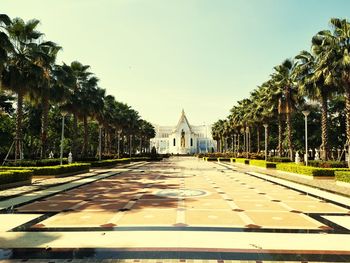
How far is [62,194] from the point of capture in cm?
1656

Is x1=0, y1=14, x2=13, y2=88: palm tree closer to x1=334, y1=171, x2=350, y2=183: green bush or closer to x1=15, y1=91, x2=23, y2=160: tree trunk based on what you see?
x1=15, y1=91, x2=23, y2=160: tree trunk

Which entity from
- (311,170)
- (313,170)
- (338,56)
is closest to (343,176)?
(313,170)

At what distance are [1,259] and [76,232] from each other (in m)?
2.29

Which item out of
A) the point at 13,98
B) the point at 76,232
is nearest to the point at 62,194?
the point at 76,232

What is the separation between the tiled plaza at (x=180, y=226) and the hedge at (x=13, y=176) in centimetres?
332

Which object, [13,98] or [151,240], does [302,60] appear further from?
[13,98]

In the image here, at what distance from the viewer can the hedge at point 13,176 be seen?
18344mm

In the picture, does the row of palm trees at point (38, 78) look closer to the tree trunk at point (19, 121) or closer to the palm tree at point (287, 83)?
the tree trunk at point (19, 121)

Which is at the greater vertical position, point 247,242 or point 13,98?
point 13,98

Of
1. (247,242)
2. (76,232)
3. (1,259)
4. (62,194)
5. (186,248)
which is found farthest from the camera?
(62,194)

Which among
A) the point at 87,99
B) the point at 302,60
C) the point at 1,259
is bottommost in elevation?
the point at 1,259

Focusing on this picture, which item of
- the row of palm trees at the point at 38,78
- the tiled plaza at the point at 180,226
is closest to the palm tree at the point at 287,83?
the row of palm trees at the point at 38,78

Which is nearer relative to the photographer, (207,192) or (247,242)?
(247,242)

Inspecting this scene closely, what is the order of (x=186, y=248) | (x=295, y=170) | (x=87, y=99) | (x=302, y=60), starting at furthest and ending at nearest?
1. (x=87, y=99)
2. (x=302, y=60)
3. (x=295, y=170)
4. (x=186, y=248)
